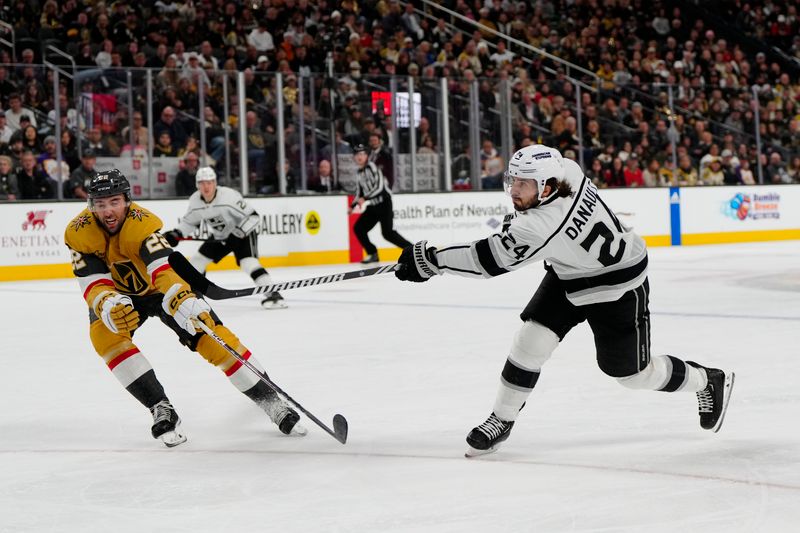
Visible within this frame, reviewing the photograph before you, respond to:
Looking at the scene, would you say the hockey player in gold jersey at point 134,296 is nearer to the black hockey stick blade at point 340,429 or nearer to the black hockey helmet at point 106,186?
the black hockey helmet at point 106,186

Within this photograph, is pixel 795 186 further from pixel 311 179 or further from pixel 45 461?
pixel 45 461

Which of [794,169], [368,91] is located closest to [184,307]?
[368,91]

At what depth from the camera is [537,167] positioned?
3307 mm

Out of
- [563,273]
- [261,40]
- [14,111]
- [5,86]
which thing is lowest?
[563,273]

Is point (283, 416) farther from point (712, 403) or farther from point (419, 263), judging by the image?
point (712, 403)

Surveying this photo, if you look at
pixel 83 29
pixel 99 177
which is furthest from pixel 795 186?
pixel 99 177

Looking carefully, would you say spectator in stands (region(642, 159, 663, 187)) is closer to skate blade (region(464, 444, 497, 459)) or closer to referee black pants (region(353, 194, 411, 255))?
referee black pants (region(353, 194, 411, 255))

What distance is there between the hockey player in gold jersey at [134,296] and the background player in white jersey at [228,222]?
4261 mm

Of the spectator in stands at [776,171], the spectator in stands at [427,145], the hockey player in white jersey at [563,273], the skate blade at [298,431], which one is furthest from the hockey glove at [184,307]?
the spectator in stands at [776,171]

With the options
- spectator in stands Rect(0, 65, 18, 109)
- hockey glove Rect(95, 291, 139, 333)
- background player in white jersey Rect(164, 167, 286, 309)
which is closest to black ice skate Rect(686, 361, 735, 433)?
hockey glove Rect(95, 291, 139, 333)

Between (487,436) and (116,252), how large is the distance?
1433 millimetres

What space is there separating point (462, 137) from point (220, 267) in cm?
327

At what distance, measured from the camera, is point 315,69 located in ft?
46.4

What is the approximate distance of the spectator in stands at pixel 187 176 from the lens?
1185cm
